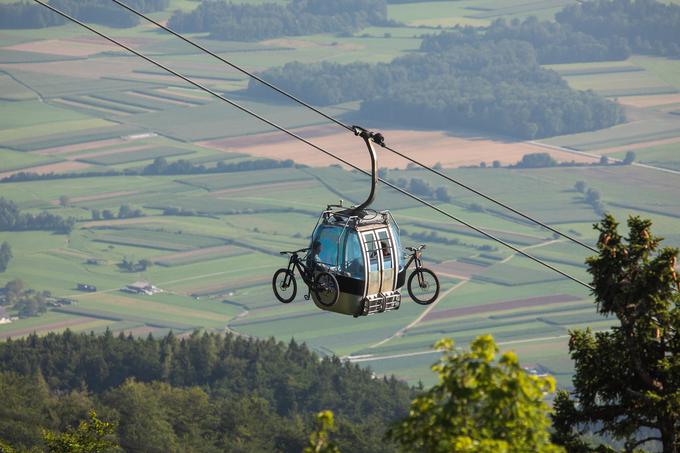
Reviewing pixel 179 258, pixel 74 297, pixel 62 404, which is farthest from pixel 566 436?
pixel 179 258

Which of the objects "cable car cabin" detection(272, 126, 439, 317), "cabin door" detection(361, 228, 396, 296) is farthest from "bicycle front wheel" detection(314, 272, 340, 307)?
"cabin door" detection(361, 228, 396, 296)

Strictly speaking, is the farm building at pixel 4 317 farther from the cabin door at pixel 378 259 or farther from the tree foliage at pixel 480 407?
the tree foliage at pixel 480 407

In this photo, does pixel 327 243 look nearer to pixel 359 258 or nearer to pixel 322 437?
pixel 359 258

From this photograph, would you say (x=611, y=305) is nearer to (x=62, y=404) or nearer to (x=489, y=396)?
(x=489, y=396)

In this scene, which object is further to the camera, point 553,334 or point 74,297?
point 74,297

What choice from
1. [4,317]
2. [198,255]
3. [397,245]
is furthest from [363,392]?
[397,245]

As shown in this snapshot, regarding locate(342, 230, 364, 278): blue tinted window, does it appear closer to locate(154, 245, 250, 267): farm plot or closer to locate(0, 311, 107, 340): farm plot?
locate(0, 311, 107, 340): farm plot

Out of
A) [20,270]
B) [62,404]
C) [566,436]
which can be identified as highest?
[566,436]

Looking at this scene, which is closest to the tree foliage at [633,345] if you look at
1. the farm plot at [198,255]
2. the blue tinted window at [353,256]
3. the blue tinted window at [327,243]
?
the blue tinted window at [353,256]
